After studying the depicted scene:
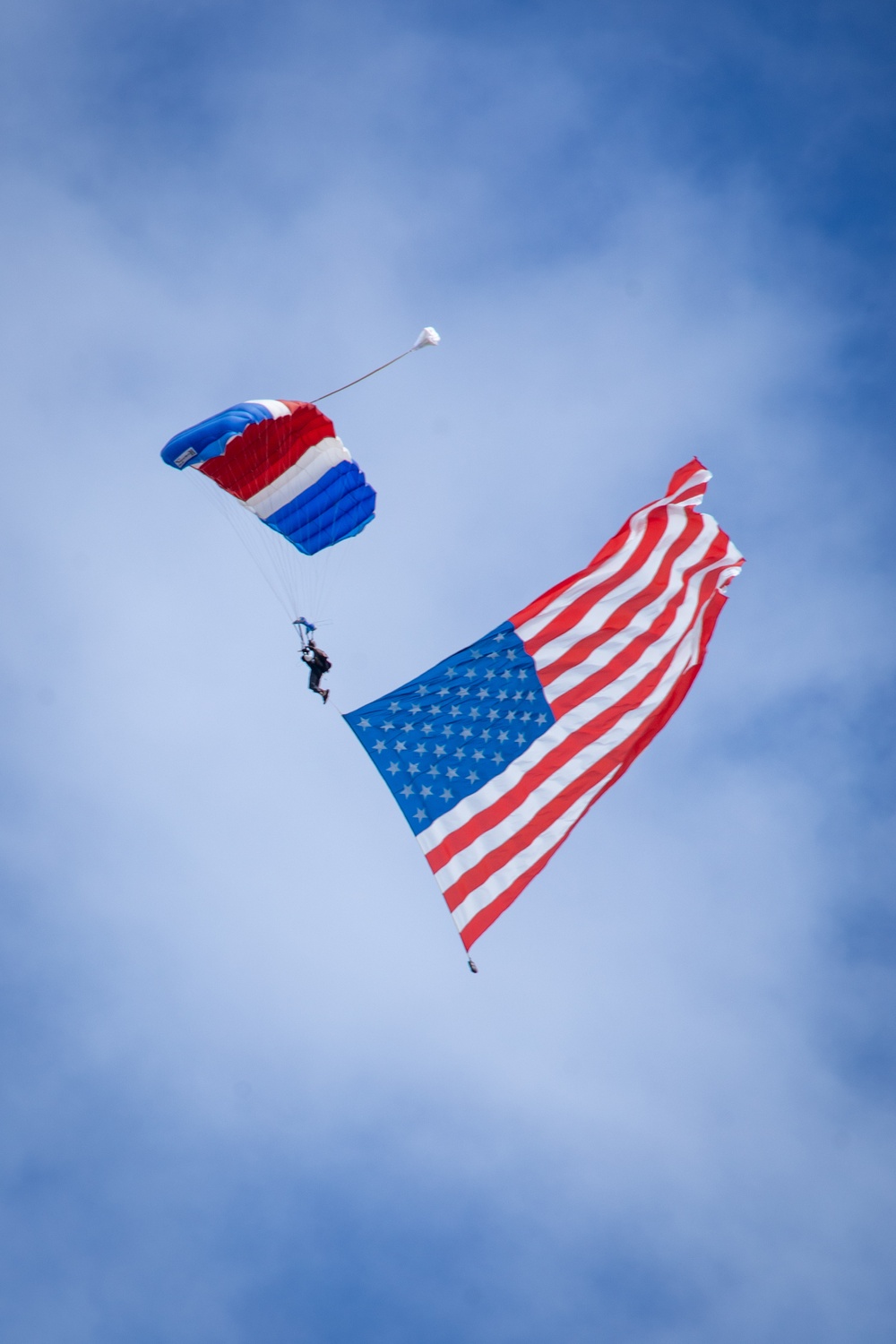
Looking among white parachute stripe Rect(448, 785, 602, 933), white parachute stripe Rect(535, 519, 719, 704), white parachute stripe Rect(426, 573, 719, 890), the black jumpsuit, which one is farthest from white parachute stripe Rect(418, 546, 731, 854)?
the black jumpsuit

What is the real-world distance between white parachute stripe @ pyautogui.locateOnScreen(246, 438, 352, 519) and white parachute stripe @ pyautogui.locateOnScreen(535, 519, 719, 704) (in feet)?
17.2

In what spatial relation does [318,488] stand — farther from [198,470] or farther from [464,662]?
[464,662]

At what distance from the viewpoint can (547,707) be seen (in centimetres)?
1781

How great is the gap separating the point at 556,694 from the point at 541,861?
219cm

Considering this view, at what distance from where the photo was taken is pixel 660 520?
744 inches

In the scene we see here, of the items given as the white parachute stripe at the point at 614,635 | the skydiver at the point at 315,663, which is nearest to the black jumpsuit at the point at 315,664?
the skydiver at the point at 315,663

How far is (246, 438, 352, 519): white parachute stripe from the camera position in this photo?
2094 cm

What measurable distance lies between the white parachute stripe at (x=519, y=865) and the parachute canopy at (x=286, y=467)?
6.45 metres

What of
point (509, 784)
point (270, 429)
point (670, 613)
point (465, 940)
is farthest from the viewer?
point (270, 429)

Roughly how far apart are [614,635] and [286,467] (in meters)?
5.90

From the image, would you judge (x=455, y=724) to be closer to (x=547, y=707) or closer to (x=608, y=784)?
(x=547, y=707)

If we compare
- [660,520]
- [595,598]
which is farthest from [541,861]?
[660,520]

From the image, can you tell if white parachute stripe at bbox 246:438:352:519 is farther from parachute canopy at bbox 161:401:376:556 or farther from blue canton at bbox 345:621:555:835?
blue canton at bbox 345:621:555:835

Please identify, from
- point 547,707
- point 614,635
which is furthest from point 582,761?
point 614,635
